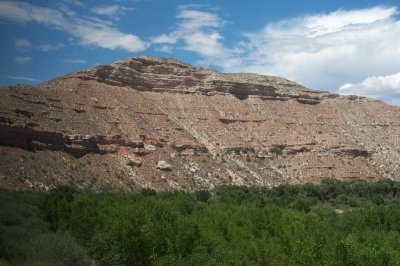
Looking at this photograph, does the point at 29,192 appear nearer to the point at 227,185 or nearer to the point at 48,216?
the point at 48,216

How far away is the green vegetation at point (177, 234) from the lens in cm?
2373

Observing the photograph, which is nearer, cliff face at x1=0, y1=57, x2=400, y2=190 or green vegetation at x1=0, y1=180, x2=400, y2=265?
green vegetation at x1=0, y1=180, x2=400, y2=265

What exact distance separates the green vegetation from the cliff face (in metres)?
11.2

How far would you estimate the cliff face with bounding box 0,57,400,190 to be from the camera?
59.2 metres

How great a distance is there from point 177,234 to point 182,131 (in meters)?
50.6

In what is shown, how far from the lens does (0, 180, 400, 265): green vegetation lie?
77.9 ft

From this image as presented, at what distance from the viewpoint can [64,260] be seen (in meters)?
24.5

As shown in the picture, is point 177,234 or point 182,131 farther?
point 182,131

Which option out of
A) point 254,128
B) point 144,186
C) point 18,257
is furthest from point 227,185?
point 18,257

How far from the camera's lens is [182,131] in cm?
7819

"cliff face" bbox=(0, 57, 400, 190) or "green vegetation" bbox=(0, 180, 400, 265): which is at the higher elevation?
"cliff face" bbox=(0, 57, 400, 190)

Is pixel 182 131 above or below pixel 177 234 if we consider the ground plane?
above

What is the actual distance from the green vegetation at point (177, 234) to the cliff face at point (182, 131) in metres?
11.2

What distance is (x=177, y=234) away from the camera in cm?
Result: 2795
